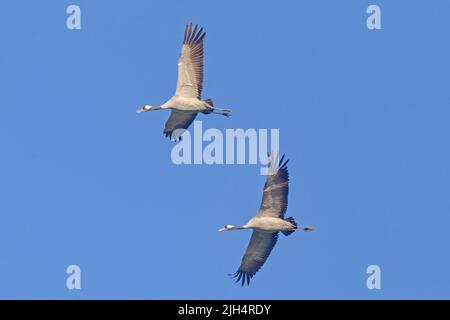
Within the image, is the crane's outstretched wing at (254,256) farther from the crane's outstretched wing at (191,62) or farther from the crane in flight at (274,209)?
the crane's outstretched wing at (191,62)

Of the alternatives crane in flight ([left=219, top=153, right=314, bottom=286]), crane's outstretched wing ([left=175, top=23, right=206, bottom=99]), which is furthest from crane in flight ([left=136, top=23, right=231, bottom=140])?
crane in flight ([left=219, top=153, right=314, bottom=286])

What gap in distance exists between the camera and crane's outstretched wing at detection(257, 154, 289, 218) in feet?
138

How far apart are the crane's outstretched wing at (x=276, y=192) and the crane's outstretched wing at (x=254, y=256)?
4.26 feet

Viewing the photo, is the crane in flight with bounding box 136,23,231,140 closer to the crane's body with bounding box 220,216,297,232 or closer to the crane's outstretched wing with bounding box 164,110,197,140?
the crane's outstretched wing with bounding box 164,110,197,140

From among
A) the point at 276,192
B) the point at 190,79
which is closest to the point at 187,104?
the point at 190,79

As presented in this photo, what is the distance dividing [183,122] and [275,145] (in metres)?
3.89
